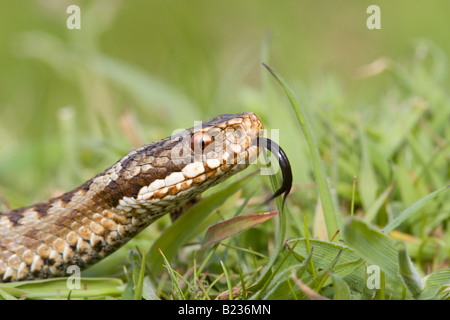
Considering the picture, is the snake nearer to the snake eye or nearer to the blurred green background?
the snake eye

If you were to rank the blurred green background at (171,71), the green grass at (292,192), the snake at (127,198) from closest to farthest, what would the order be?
the green grass at (292,192) < the snake at (127,198) < the blurred green background at (171,71)

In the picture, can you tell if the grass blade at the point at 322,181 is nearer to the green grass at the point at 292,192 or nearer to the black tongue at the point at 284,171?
the green grass at the point at 292,192

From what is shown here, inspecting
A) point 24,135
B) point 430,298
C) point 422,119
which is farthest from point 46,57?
point 430,298

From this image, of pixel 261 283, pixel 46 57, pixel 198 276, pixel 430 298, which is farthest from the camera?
pixel 46 57

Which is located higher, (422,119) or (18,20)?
(18,20)

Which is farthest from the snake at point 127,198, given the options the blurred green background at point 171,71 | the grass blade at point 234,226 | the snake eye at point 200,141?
the blurred green background at point 171,71

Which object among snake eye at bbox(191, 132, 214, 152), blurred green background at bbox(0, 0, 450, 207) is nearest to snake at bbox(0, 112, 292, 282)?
snake eye at bbox(191, 132, 214, 152)
